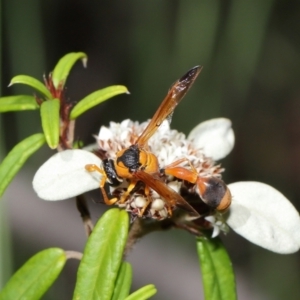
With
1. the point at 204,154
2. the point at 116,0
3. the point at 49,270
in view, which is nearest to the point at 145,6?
the point at 116,0

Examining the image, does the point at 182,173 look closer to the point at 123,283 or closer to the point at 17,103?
the point at 123,283

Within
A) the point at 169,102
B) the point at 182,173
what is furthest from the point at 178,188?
the point at 169,102

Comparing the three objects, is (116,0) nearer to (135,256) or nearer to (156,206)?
(135,256)

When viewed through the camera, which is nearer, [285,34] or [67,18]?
[285,34]

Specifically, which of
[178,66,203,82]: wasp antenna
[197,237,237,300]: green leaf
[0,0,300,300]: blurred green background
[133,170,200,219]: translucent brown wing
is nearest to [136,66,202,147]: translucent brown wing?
[178,66,203,82]: wasp antenna

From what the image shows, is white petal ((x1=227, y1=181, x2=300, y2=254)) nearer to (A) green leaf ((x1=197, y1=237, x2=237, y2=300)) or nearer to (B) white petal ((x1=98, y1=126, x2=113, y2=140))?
(A) green leaf ((x1=197, y1=237, x2=237, y2=300))

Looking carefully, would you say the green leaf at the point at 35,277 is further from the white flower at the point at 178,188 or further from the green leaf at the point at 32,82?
the green leaf at the point at 32,82
